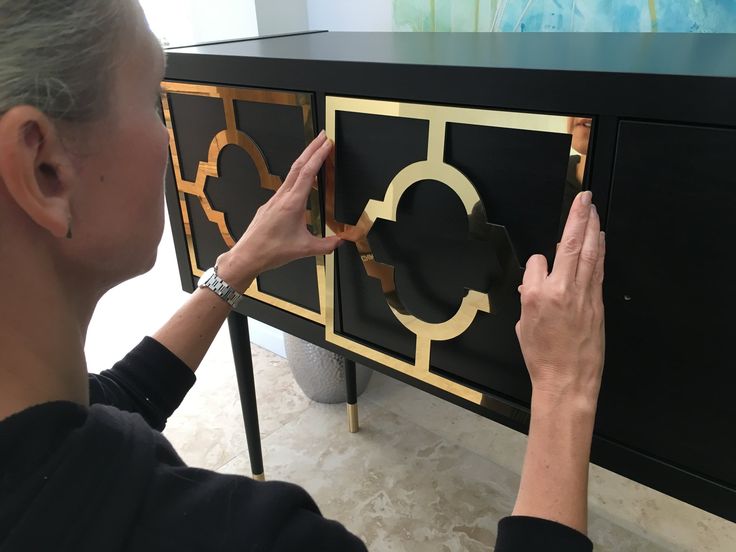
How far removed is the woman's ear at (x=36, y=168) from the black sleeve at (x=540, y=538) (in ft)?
1.47

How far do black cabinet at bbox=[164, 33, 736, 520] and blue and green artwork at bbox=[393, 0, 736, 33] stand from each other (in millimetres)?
152

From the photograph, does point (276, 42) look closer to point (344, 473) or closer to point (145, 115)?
point (145, 115)

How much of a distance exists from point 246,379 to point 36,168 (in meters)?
0.93

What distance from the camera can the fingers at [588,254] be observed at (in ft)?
1.96

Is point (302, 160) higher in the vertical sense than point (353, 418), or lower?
higher

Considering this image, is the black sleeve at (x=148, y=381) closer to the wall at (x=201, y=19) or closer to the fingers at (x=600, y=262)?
the fingers at (x=600, y=262)

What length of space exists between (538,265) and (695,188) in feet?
0.52

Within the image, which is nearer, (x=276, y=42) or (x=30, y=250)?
(x=30, y=250)

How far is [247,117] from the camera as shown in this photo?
94cm

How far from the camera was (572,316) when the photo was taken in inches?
23.3

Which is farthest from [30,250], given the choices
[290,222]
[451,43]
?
[451,43]
